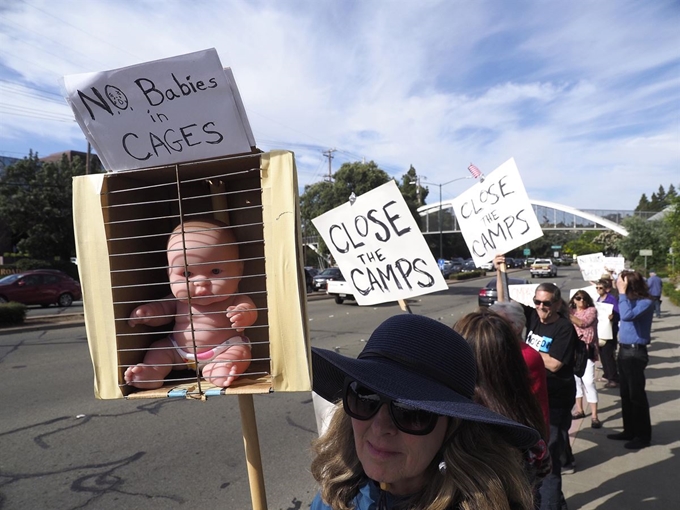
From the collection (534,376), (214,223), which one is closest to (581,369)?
(534,376)

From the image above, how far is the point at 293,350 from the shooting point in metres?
1.31

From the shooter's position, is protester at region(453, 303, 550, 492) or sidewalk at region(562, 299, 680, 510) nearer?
protester at region(453, 303, 550, 492)

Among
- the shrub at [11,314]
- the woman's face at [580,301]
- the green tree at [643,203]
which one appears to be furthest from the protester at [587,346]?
the green tree at [643,203]

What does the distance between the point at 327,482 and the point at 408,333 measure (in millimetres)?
545

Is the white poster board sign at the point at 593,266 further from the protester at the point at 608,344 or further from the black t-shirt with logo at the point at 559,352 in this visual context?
the black t-shirt with logo at the point at 559,352

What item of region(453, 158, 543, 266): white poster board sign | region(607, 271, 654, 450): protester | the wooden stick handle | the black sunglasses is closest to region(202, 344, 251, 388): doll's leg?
the wooden stick handle

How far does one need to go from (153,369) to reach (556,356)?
3035 mm

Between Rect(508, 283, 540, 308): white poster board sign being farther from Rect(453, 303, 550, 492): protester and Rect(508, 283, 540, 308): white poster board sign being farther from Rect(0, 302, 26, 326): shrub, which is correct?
Rect(0, 302, 26, 326): shrub

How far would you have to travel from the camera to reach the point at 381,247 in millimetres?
3119

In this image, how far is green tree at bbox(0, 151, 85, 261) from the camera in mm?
32438

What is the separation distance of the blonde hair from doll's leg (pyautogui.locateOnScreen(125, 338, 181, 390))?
2.14 feet

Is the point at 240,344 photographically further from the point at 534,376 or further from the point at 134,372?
the point at 534,376

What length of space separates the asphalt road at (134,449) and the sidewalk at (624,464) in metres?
2.29

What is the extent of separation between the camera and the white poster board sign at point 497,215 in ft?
13.6
